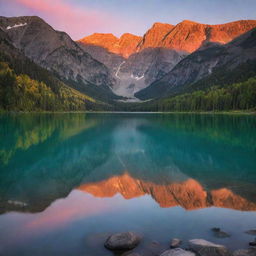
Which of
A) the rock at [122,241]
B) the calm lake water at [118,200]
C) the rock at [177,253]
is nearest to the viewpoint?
the rock at [177,253]

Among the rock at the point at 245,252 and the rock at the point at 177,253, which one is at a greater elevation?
the rock at the point at 177,253

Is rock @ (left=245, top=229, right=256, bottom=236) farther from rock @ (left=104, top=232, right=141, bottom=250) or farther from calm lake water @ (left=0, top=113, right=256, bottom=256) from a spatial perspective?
rock @ (left=104, top=232, right=141, bottom=250)

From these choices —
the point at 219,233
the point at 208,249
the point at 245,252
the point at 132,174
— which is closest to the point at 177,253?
the point at 208,249

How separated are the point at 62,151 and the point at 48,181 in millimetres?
11847

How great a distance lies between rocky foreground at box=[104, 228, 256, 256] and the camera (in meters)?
7.78

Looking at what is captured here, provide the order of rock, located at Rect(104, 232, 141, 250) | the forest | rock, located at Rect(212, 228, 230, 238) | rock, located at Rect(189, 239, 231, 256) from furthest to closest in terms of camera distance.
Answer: the forest
rock, located at Rect(212, 228, 230, 238)
rock, located at Rect(104, 232, 141, 250)
rock, located at Rect(189, 239, 231, 256)

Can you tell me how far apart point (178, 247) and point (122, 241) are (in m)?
1.77

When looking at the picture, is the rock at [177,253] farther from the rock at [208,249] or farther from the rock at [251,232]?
the rock at [251,232]

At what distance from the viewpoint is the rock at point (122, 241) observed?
28.0 feet

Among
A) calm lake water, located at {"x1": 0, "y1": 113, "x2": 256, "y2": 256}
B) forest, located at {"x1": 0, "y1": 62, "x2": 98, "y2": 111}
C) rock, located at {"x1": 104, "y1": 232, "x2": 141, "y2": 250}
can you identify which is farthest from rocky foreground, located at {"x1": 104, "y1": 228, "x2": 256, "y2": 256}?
forest, located at {"x1": 0, "y1": 62, "x2": 98, "y2": 111}

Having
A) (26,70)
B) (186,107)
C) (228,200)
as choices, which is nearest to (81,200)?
(228,200)

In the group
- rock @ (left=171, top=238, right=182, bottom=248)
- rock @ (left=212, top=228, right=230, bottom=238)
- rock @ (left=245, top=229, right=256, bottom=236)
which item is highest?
rock @ (left=171, top=238, right=182, bottom=248)

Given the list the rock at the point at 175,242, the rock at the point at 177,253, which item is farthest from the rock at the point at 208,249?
the rock at the point at 175,242

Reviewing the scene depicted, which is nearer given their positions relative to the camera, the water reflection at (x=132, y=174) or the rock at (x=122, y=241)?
the rock at (x=122, y=241)
